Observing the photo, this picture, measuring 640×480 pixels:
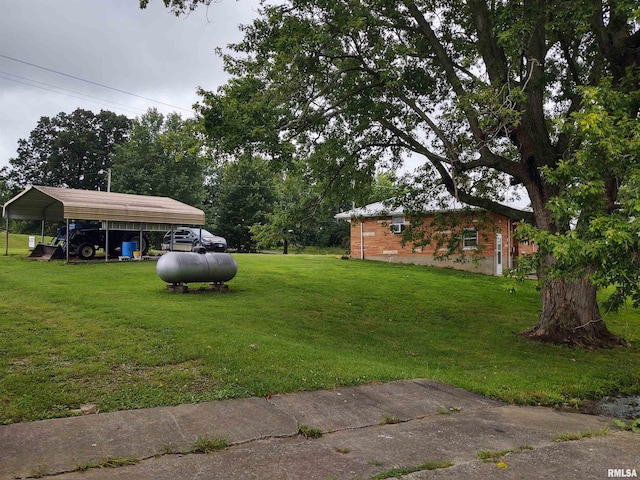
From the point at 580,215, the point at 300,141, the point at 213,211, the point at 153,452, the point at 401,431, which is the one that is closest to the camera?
the point at 153,452

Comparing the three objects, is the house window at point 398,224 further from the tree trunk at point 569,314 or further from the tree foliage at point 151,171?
the tree foliage at point 151,171

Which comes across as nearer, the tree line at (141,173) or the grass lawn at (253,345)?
the grass lawn at (253,345)

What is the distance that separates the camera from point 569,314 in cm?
1146

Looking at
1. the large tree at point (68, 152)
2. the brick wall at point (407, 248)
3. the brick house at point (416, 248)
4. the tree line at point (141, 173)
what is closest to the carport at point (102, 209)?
the tree line at point (141, 173)

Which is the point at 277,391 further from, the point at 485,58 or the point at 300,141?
the point at 485,58

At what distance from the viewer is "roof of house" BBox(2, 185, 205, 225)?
20109 millimetres

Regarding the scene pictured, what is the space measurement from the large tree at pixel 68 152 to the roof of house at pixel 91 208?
38.1 metres

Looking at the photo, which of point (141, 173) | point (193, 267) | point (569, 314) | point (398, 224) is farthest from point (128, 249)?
point (141, 173)

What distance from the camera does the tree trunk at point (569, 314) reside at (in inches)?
446

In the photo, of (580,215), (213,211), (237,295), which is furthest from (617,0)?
(213,211)

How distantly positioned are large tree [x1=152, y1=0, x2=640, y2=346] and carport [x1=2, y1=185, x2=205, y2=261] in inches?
470

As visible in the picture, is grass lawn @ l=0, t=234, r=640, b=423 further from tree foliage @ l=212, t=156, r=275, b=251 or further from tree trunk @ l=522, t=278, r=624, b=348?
tree foliage @ l=212, t=156, r=275, b=251

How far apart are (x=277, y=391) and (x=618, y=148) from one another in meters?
5.31

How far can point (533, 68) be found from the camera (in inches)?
402
